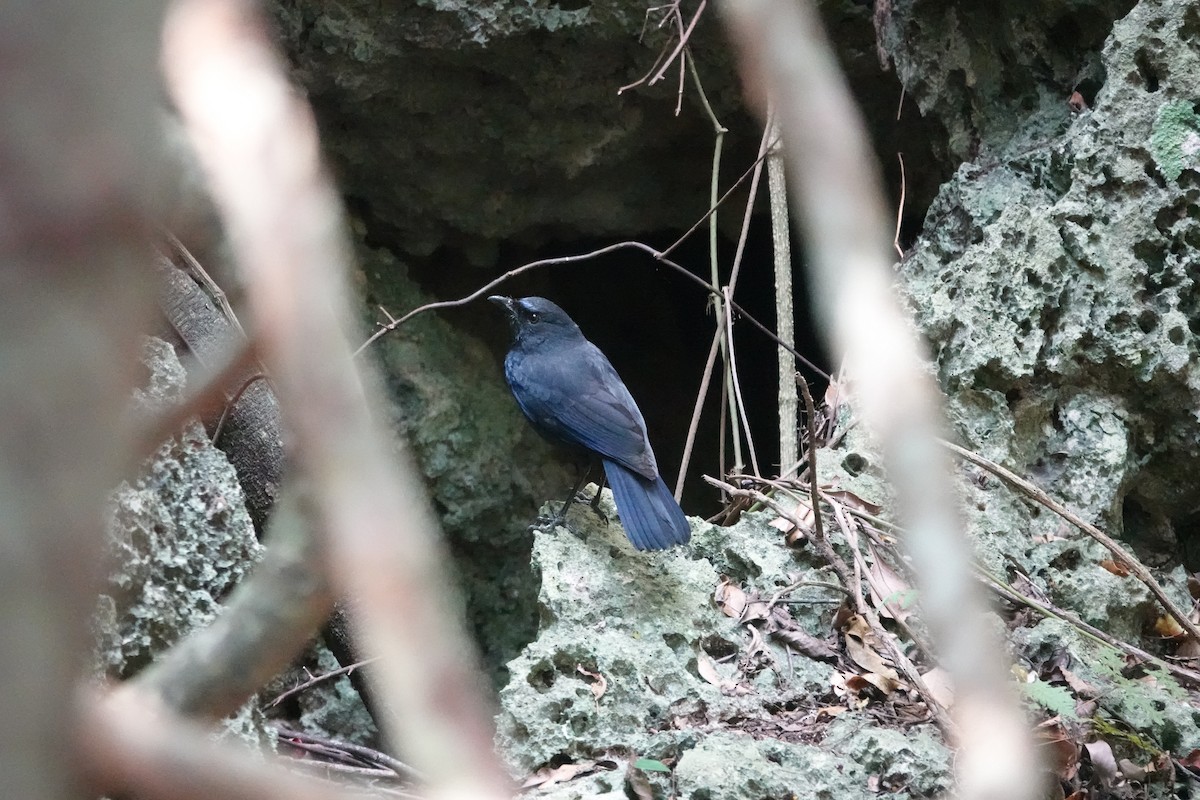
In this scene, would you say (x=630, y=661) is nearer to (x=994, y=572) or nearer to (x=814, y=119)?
(x=994, y=572)

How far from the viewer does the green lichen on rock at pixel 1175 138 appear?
2942 millimetres

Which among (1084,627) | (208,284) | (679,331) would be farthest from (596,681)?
(679,331)

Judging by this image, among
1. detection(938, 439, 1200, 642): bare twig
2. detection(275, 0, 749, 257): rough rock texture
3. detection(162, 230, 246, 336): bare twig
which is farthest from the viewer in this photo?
detection(275, 0, 749, 257): rough rock texture

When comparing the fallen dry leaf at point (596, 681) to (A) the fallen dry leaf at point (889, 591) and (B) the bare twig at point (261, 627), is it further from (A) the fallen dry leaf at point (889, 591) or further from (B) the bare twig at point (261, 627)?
(B) the bare twig at point (261, 627)

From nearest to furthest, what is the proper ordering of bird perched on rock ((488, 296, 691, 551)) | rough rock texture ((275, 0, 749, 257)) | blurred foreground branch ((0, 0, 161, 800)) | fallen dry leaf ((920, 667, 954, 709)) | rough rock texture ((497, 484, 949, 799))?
1. blurred foreground branch ((0, 0, 161, 800))
2. rough rock texture ((497, 484, 949, 799))
3. fallen dry leaf ((920, 667, 954, 709))
4. bird perched on rock ((488, 296, 691, 551))
5. rough rock texture ((275, 0, 749, 257))

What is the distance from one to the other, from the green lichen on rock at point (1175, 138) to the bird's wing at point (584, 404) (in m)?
1.59

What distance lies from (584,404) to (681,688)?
1079 mm

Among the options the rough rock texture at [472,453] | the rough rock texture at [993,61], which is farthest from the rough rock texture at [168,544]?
the rough rock texture at [993,61]

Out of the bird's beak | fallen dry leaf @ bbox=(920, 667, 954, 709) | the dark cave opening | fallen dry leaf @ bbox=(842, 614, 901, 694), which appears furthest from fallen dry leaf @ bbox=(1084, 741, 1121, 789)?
the dark cave opening

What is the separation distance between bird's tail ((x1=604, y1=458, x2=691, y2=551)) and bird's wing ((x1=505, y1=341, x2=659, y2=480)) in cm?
6

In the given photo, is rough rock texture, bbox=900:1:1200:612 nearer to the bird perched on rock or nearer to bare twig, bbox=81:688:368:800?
the bird perched on rock

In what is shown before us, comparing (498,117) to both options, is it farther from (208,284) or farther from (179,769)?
(179,769)

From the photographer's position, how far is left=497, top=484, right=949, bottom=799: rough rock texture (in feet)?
6.37

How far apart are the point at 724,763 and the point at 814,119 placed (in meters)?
1.48
